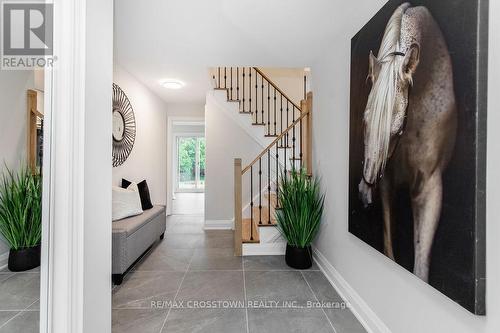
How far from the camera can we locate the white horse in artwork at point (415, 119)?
1048 mm

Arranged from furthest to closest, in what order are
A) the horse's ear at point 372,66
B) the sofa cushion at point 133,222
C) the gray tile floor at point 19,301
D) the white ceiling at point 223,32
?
the sofa cushion at point 133,222 → the white ceiling at point 223,32 → the horse's ear at point 372,66 → the gray tile floor at point 19,301

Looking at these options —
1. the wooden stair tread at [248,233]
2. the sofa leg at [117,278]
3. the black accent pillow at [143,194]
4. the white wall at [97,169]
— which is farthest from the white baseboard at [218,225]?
the white wall at [97,169]

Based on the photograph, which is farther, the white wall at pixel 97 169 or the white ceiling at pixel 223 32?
the white ceiling at pixel 223 32

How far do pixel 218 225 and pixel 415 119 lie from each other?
368cm

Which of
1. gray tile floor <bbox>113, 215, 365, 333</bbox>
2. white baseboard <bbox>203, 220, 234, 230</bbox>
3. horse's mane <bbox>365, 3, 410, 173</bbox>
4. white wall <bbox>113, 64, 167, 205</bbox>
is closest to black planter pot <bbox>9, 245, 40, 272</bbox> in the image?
gray tile floor <bbox>113, 215, 365, 333</bbox>

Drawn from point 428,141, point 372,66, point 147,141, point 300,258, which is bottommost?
point 300,258

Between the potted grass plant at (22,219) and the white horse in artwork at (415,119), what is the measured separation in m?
1.56

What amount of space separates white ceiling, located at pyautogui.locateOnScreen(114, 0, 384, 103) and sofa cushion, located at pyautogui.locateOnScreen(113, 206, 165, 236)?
1857 millimetres

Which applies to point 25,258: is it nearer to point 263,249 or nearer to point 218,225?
point 263,249

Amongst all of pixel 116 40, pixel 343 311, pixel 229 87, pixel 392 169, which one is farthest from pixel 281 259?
pixel 229 87

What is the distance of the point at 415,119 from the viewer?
1191 mm

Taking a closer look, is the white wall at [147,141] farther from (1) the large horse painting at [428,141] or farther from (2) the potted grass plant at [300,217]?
(1) the large horse painting at [428,141]

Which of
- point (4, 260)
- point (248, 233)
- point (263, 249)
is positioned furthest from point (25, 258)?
point (248, 233)

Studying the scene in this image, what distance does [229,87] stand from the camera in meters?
4.75
